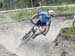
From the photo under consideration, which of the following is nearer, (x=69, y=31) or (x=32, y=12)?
(x=69, y=31)

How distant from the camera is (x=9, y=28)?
21.3 metres

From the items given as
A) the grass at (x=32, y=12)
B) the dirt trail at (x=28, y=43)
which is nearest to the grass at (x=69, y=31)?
the dirt trail at (x=28, y=43)

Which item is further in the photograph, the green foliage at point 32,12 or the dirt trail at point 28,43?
the green foliage at point 32,12

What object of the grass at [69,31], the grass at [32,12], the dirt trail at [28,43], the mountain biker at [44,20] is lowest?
the grass at [32,12]

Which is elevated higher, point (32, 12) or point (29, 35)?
point (29, 35)

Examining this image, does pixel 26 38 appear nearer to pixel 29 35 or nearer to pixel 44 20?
pixel 29 35

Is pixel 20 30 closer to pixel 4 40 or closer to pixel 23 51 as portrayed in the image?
pixel 4 40

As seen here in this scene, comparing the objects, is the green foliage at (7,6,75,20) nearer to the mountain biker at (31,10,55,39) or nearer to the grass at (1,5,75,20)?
the grass at (1,5,75,20)

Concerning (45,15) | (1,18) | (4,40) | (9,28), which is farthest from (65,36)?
(1,18)

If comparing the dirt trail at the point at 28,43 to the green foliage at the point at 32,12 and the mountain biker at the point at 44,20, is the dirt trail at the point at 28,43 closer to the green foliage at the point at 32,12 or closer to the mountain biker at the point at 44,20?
the mountain biker at the point at 44,20

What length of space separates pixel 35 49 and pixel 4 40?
2074 millimetres

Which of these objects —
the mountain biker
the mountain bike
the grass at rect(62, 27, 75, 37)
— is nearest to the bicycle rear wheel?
the mountain bike

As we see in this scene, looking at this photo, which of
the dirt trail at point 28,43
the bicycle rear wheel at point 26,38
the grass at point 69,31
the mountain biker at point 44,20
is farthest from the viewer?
the grass at point 69,31

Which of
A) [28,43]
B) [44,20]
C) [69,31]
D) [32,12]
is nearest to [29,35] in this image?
[28,43]
